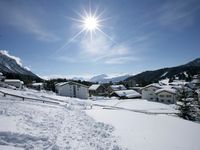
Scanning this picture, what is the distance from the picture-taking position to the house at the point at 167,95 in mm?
60938

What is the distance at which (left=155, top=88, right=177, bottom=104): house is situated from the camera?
200 feet

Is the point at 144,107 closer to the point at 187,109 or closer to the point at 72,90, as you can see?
the point at 187,109

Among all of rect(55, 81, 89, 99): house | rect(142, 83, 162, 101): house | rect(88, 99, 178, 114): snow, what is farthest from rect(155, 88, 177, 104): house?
rect(55, 81, 89, 99): house

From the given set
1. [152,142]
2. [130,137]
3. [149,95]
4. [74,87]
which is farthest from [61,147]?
[149,95]

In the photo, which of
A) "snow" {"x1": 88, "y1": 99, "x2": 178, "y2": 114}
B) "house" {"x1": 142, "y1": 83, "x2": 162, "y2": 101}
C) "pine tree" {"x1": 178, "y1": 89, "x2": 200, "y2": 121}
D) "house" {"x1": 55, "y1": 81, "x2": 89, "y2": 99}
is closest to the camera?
"pine tree" {"x1": 178, "y1": 89, "x2": 200, "y2": 121}

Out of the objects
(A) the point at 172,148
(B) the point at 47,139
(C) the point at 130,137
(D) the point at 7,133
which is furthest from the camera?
(C) the point at 130,137

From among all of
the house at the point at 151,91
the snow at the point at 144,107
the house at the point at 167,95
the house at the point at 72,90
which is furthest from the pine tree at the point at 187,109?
the house at the point at 72,90

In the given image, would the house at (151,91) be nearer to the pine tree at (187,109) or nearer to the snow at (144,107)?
the snow at (144,107)

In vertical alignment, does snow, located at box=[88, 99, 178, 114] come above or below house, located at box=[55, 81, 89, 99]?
below

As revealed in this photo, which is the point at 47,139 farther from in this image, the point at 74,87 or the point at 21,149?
the point at 74,87

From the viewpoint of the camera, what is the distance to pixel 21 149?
8.23m

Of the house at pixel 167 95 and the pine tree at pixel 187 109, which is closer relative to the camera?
the pine tree at pixel 187 109

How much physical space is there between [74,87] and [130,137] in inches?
2091

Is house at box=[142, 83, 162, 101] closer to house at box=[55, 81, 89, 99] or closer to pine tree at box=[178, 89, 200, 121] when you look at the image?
house at box=[55, 81, 89, 99]
